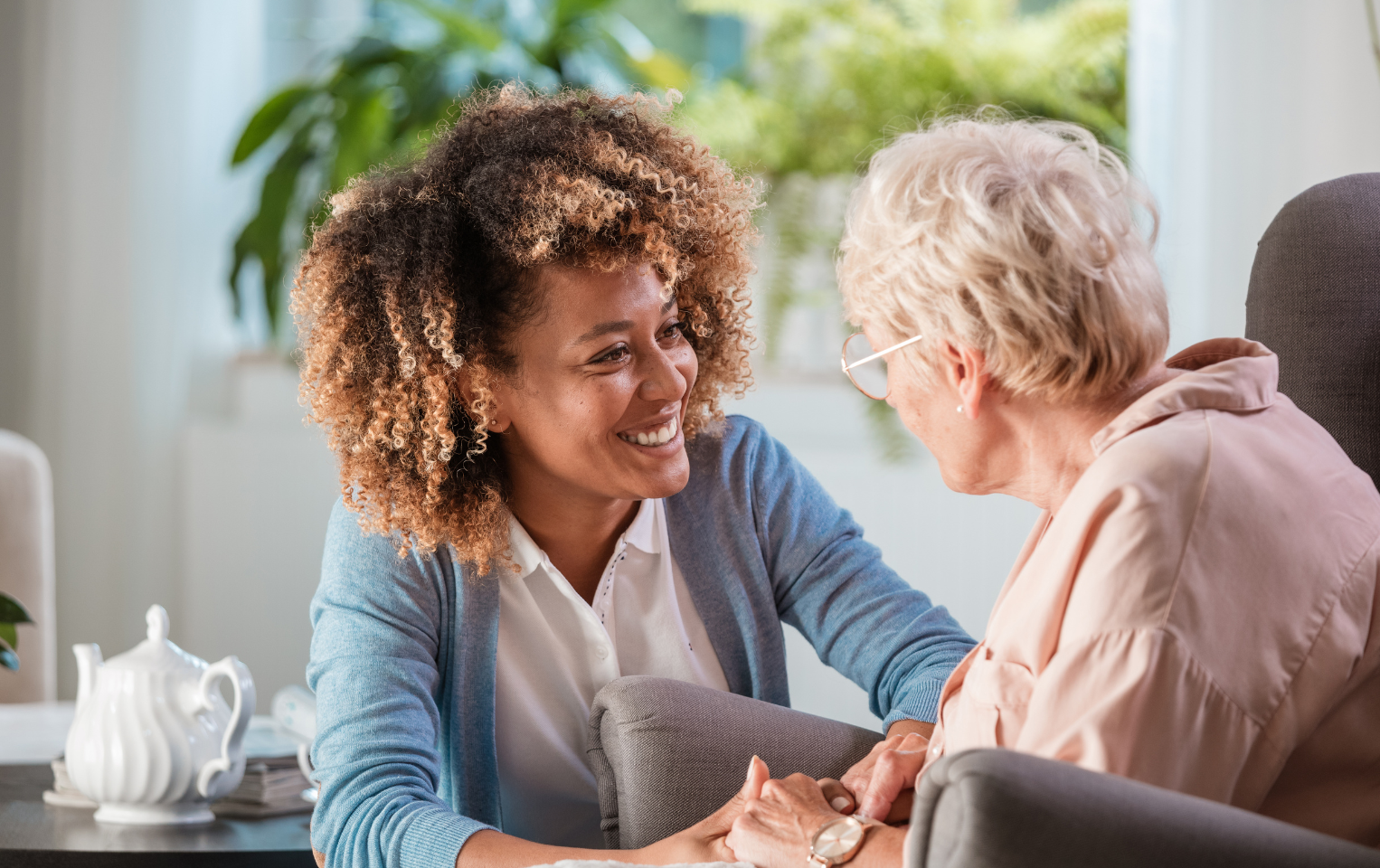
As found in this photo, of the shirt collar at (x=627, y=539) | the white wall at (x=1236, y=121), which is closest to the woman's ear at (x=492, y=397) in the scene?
the shirt collar at (x=627, y=539)

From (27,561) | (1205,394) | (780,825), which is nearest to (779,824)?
(780,825)

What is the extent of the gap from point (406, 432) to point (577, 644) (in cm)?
31

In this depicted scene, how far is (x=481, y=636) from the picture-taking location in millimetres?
1344

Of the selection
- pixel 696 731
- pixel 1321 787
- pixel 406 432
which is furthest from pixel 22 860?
→ pixel 1321 787

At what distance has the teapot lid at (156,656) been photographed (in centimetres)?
139

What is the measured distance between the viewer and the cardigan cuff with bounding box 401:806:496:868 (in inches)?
44.2

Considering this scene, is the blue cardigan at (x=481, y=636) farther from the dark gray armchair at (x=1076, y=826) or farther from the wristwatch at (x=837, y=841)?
the dark gray armchair at (x=1076, y=826)

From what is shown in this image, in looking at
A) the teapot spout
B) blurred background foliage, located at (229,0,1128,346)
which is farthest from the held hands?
blurred background foliage, located at (229,0,1128,346)

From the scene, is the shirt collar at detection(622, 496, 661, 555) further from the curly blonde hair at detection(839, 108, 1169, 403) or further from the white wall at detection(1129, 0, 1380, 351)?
the white wall at detection(1129, 0, 1380, 351)

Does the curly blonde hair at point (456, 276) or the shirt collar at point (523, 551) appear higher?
the curly blonde hair at point (456, 276)

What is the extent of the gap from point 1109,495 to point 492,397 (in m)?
0.73

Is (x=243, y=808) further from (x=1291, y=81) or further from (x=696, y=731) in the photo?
(x=1291, y=81)

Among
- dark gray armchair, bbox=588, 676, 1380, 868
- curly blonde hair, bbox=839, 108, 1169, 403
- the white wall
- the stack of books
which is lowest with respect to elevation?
the stack of books

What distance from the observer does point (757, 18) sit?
2.85m
